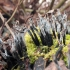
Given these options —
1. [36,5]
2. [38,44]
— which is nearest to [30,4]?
[36,5]

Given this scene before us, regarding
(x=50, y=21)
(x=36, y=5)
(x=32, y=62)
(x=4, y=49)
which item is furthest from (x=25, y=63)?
(x=36, y=5)

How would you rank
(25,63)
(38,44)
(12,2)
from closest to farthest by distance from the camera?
1. (25,63)
2. (38,44)
3. (12,2)

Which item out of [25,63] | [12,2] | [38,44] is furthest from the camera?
[12,2]

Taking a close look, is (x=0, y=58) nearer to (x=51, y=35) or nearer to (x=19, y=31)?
(x=19, y=31)

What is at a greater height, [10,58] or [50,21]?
[50,21]

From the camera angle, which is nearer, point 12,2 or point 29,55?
point 29,55

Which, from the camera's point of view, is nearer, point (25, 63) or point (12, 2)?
point (25, 63)

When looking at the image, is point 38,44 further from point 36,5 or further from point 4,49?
point 36,5
